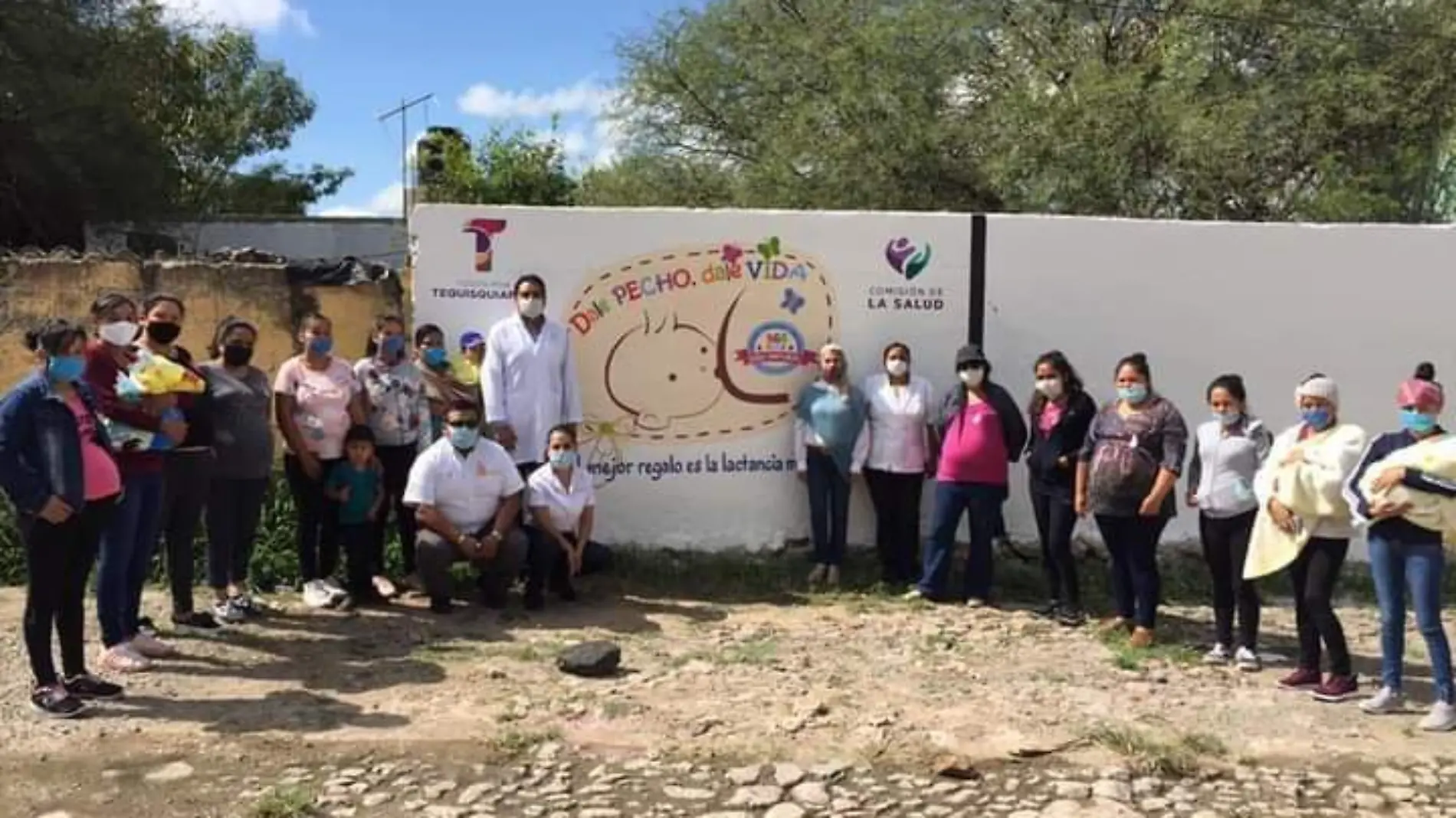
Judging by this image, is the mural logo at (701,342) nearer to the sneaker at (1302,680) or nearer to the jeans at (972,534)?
the jeans at (972,534)

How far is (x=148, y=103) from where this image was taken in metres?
19.8

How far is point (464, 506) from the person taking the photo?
7.16m

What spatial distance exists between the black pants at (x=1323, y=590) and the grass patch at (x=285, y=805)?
14.3 feet

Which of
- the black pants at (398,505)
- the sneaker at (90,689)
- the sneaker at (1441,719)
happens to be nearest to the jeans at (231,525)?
the black pants at (398,505)

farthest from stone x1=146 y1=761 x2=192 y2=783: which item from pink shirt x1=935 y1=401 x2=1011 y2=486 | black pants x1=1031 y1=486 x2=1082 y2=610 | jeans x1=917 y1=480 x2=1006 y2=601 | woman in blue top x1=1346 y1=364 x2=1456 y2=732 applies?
woman in blue top x1=1346 y1=364 x2=1456 y2=732

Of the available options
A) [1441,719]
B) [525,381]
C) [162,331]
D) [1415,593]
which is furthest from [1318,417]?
[162,331]

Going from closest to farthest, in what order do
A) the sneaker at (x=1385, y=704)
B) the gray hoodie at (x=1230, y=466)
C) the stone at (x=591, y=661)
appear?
1. the sneaker at (x=1385, y=704)
2. the stone at (x=591, y=661)
3. the gray hoodie at (x=1230, y=466)

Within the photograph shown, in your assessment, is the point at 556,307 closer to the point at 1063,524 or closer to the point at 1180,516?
the point at 1063,524

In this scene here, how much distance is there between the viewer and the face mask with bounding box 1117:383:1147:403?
269 inches

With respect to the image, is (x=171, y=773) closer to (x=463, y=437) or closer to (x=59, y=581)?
(x=59, y=581)

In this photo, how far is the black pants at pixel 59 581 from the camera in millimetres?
5324

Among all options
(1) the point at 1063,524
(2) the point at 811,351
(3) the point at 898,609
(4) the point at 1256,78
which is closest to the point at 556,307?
(2) the point at 811,351

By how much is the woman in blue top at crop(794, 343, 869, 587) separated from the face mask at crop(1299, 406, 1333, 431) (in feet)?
8.79

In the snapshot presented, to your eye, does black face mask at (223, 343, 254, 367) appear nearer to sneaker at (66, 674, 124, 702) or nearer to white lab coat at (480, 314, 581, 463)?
white lab coat at (480, 314, 581, 463)
